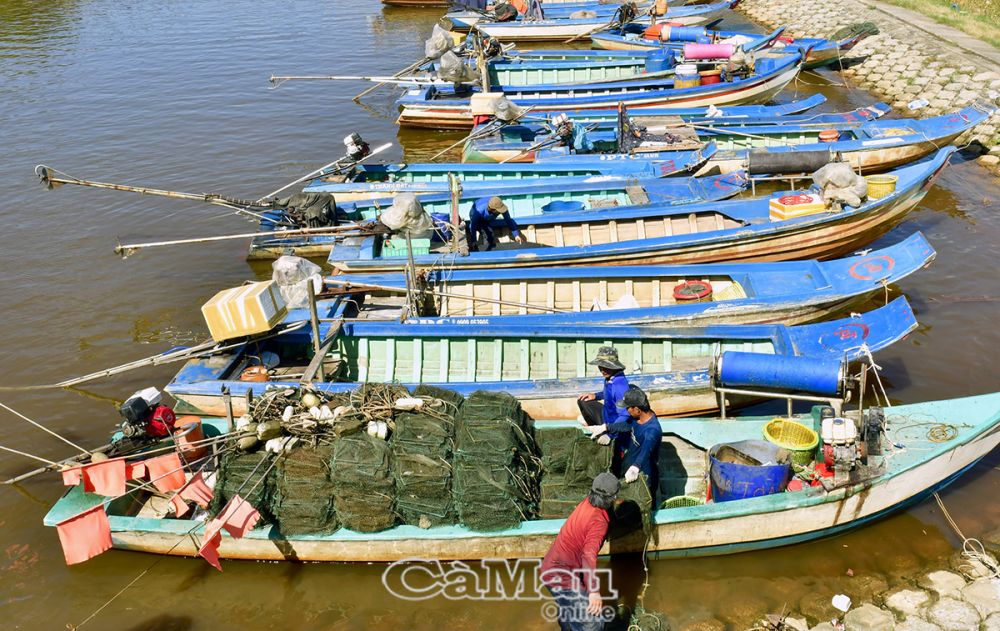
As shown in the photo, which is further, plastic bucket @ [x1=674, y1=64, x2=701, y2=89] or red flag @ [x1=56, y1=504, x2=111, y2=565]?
plastic bucket @ [x1=674, y1=64, x2=701, y2=89]

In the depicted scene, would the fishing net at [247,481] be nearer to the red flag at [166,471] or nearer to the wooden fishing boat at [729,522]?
the wooden fishing boat at [729,522]

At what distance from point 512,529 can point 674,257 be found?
6051 millimetres

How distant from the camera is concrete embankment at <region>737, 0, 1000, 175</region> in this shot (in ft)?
60.8

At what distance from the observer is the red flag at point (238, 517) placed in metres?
7.45

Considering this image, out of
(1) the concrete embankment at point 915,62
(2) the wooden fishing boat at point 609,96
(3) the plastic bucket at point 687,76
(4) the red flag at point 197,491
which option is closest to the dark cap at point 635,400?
(4) the red flag at point 197,491

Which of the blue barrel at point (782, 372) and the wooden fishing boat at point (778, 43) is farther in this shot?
the wooden fishing boat at point (778, 43)

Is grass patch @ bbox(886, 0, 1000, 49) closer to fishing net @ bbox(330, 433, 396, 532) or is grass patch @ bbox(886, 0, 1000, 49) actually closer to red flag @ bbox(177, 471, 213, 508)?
fishing net @ bbox(330, 433, 396, 532)

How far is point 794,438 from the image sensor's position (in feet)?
27.3

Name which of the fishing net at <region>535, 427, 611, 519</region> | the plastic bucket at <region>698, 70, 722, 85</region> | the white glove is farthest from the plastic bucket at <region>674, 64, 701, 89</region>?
the white glove

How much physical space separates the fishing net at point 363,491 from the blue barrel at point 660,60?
1666 cm

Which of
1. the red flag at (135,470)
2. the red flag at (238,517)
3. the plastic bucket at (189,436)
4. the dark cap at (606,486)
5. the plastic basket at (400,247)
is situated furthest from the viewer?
the plastic basket at (400,247)

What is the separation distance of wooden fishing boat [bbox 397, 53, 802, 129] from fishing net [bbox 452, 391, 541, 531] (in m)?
12.6

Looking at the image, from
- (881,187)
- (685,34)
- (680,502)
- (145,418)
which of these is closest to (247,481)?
(145,418)

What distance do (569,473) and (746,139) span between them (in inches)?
456
